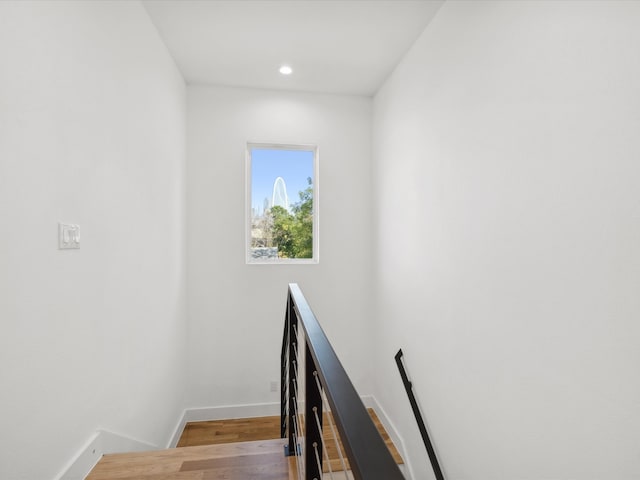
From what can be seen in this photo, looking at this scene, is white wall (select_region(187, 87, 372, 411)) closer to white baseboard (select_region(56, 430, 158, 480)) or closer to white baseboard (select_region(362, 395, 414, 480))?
white baseboard (select_region(362, 395, 414, 480))

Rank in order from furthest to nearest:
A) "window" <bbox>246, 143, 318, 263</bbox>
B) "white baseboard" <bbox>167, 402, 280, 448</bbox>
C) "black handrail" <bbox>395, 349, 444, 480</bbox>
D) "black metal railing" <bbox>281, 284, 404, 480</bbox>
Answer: "window" <bbox>246, 143, 318, 263</bbox>
"white baseboard" <bbox>167, 402, 280, 448</bbox>
"black handrail" <bbox>395, 349, 444, 480</bbox>
"black metal railing" <bbox>281, 284, 404, 480</bbox>

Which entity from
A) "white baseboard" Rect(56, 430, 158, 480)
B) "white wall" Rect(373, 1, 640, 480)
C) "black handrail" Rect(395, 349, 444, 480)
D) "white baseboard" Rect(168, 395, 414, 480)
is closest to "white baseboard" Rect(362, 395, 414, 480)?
"white baseboard" Rect(168, 395, 414, 480)

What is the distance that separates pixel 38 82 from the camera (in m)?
1.14

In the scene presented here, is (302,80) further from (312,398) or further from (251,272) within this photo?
(312,398)

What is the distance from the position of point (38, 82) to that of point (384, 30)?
2129 millimetres

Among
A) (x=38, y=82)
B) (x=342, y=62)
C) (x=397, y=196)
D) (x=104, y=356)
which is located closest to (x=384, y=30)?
(x=342, y=62)

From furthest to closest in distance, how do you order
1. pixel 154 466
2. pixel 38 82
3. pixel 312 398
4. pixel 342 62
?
1. pixel 342 62
2. pixel 154 466
3. pixel 38 82
4. pixel 312 398

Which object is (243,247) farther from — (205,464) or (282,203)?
(205,464)

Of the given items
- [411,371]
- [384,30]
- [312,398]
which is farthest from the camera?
[411,371]

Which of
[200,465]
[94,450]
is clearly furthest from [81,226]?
[200,465]

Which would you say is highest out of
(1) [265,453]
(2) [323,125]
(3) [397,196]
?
(2) [323,125]

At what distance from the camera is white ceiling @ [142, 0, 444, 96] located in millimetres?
2178

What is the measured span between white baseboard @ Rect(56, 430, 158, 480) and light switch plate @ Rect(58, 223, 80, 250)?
2.76 feet

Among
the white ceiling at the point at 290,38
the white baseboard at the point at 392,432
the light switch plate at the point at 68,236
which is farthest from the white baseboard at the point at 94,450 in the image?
the white ceiling at the point at 290,38
